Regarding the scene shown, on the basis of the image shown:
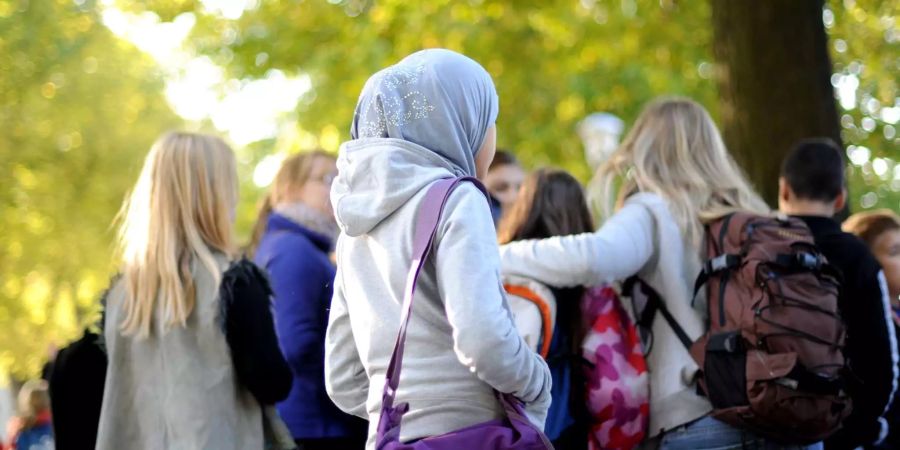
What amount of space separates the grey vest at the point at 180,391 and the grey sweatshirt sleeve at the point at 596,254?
1135mm

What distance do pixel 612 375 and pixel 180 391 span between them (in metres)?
1.60

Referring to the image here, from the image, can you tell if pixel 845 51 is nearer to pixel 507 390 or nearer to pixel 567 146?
pixel 567 146

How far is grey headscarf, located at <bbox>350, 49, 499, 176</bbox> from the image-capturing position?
356cm

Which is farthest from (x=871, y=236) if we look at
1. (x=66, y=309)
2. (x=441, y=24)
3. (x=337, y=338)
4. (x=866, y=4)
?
(x=66, y=309)

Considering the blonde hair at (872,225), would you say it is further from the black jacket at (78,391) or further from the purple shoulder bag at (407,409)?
the purple shoulder bag at (407,409)

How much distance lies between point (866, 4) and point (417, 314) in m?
7.13

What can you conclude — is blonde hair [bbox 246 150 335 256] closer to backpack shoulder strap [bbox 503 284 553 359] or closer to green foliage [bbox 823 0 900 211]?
backpack shoulder strap [bbox 503 284 553 359]

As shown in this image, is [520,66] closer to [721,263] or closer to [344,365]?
[721,263]

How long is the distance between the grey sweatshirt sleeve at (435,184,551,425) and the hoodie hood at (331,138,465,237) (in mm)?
150

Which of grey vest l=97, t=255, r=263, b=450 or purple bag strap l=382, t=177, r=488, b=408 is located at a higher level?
purple bag strap l=382, t=177, r=488, b=408

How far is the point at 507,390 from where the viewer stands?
341cm

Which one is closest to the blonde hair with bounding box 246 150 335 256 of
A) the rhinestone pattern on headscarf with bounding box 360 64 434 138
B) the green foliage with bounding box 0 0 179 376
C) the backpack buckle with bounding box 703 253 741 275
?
the green foliage with bounding box 0 0 179 376

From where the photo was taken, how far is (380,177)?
3.53 meters


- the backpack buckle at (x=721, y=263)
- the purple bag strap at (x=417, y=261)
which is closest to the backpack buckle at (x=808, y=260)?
the backpack buckle at (x=721, y=263)
